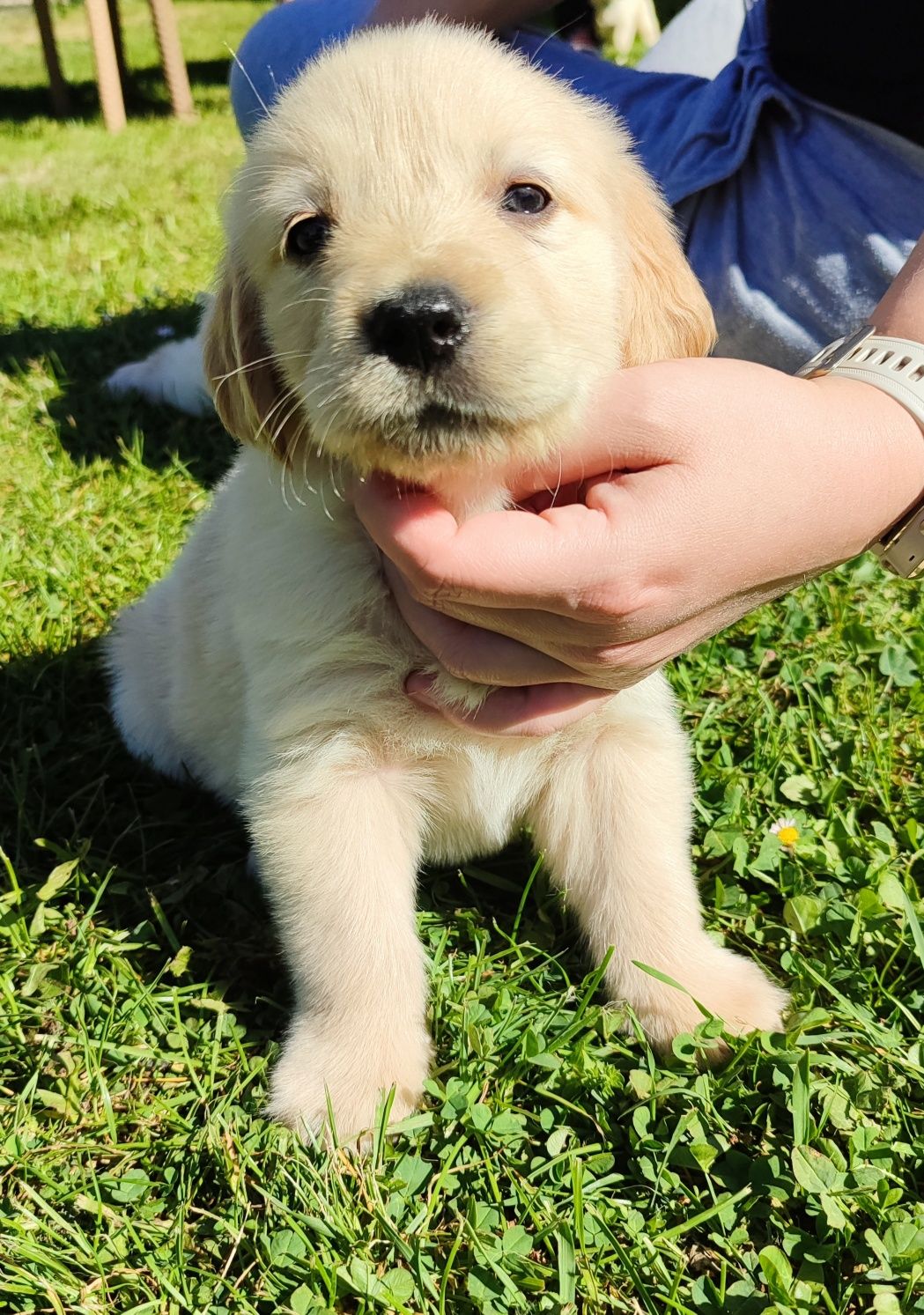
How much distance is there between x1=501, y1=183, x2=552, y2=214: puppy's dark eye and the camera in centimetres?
172

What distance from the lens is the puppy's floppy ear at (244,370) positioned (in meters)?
1.94

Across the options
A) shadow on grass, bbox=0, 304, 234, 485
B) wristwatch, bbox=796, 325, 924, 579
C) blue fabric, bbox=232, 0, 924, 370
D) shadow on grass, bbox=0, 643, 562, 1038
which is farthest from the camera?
shadow on grass, bbox=0, 304, 234, 485

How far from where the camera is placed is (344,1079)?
5.73 ft

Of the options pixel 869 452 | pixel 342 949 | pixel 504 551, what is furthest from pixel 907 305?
pixel 342 949

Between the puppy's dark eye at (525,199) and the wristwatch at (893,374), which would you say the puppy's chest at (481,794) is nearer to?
the wristwatch at (893,374)

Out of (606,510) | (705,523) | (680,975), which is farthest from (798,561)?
(680,975)

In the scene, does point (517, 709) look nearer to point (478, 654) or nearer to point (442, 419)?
point (478, 654)

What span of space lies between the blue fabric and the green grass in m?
0.87

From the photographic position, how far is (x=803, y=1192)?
5.16 ft

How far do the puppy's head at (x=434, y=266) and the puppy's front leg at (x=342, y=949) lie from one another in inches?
23.5

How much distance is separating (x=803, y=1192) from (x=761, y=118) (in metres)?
2.45

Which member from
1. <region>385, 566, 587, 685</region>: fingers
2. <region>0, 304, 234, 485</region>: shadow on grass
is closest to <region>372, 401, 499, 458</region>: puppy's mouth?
<region>385, 566, 587, 685</region>: fingers

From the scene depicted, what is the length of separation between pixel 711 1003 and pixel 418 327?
1266 millimetres

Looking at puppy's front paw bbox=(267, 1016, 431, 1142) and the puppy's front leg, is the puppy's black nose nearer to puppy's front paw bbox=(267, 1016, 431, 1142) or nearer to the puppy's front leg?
the puppy's front leg
